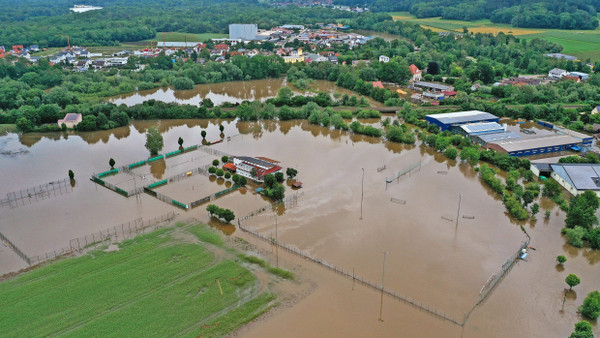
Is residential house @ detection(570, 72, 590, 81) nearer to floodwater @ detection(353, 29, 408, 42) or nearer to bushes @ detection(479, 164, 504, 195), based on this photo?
bushes @ detection(479, 164, 504, 195)

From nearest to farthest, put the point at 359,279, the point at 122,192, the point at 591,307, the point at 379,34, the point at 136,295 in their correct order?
the point at 591,307 → the point at 136,295 → the point at 359,279 → the point at 122,192 → the point at 379,34

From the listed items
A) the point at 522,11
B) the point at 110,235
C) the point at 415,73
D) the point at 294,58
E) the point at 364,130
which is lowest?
the point at 110,235

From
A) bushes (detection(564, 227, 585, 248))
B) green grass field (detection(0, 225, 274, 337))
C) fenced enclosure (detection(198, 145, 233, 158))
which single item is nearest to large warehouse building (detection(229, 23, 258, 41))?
fenced enclosure (detection(198, 145, 233, 158))

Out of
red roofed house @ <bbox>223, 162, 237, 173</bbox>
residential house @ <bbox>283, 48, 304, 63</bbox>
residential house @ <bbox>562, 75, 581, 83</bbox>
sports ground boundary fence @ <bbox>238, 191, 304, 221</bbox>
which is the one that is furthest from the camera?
residential house @ <bbox>283, 48, 304, 63</bbox>

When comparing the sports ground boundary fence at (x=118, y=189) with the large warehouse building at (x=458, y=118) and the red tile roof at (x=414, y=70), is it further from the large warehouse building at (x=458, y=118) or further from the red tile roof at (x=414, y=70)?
the red tile roof at (x=414, y=70)

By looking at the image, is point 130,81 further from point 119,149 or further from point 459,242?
point 459,242

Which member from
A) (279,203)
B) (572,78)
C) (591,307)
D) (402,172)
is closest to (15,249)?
(279,203)

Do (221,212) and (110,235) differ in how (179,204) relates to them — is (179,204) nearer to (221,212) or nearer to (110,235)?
(221,212)
